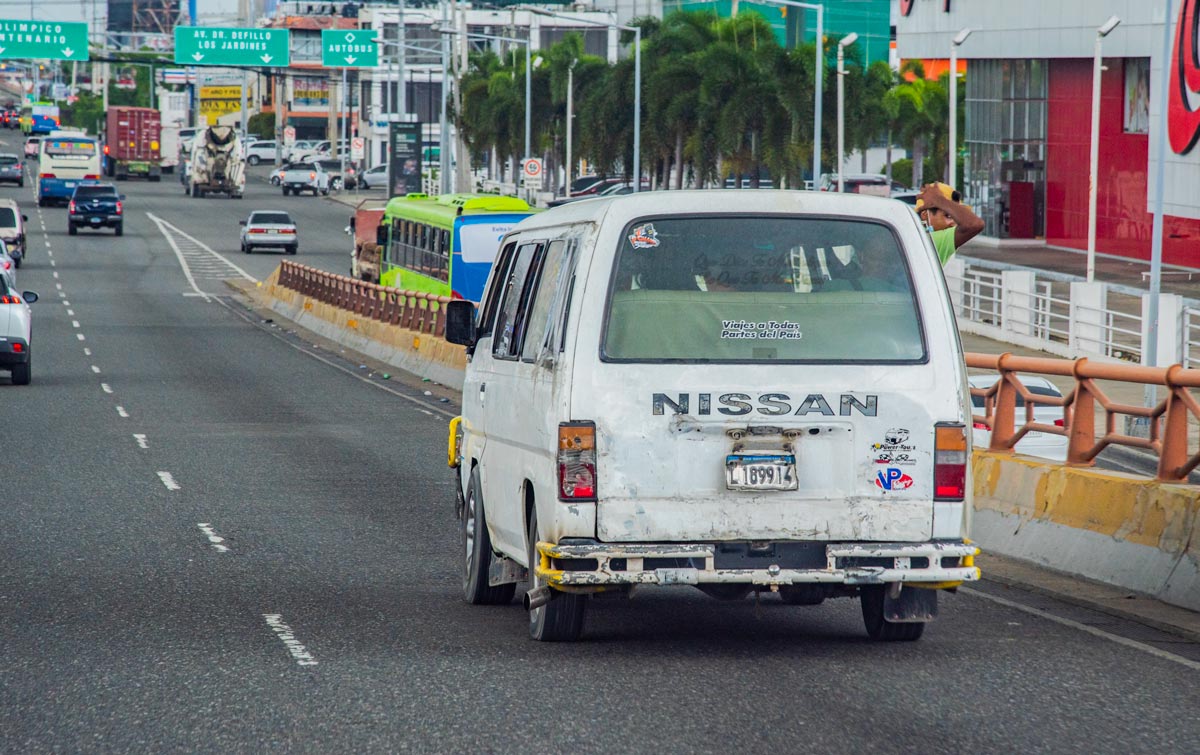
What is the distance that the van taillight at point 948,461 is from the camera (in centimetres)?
826

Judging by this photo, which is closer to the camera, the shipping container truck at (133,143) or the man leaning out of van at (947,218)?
the man leaning out of van at (947,218)

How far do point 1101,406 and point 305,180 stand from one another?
96445 millimetres

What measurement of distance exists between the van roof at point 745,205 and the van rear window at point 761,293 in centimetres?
4

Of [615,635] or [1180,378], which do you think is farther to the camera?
[1180,378]

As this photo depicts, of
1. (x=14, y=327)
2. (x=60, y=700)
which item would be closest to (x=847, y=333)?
(x=60, y=700)

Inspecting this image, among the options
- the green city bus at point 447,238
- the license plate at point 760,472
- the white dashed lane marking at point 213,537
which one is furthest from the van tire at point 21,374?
the license plate at point 760,472

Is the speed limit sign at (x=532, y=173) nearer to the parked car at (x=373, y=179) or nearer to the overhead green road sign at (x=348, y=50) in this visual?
the overhead green road sign at (x=348, y=50)

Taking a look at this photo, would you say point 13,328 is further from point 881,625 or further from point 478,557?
point 881,625

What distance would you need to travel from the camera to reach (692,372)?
8.20 metres

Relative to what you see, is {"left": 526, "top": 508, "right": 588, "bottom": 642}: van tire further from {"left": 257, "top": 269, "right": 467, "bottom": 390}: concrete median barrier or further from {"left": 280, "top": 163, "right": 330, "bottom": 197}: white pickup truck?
{"left": 280, "top": 163, "right": 330, "bottom": 197}: white pickup truck

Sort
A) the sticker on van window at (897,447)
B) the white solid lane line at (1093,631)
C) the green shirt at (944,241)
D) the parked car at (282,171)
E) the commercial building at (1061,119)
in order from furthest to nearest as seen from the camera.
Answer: the parked car at (282,171) < the commercial building at (1061,119) < the green shirt at (944,241) < the white solid lane line at (1093,631) < the sticker on van window at (897,447)

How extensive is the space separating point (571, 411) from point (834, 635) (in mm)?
2064

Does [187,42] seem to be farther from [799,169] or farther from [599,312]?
[599,312]

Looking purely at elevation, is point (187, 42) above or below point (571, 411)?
above
